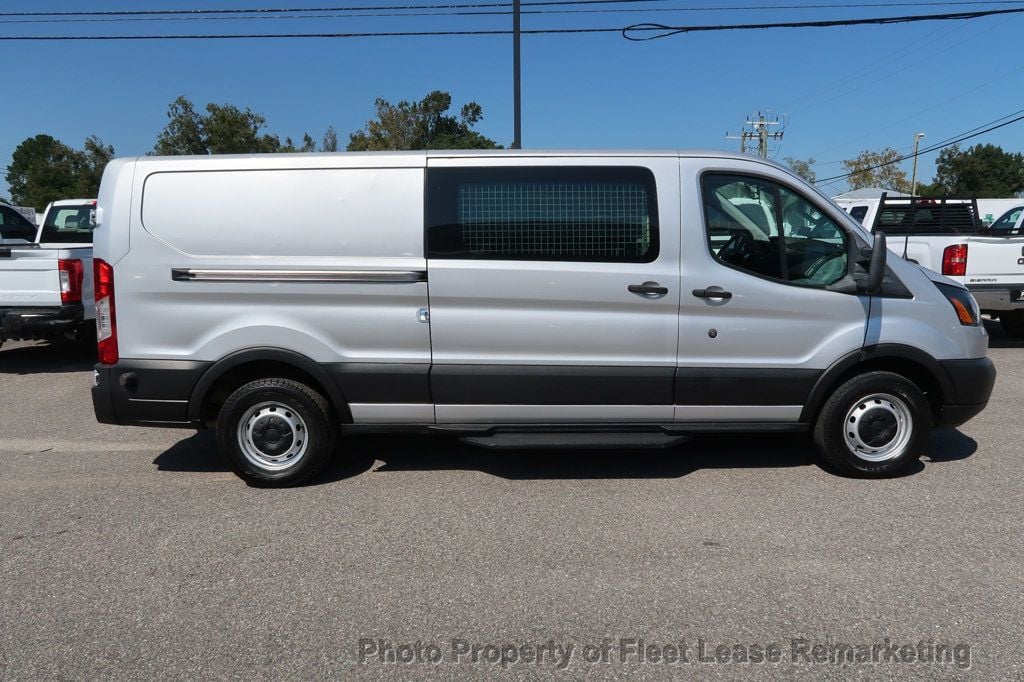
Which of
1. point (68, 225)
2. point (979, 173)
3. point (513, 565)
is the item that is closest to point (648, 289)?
point (513, 565)

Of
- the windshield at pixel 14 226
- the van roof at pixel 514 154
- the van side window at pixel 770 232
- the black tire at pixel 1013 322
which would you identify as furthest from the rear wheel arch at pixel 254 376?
the black tire at pixel 1013 322

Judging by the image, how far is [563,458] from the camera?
5246mm

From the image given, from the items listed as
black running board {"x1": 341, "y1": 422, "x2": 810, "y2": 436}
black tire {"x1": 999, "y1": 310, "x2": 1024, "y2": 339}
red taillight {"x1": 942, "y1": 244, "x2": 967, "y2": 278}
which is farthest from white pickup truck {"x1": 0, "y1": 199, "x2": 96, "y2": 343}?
black tire {"x1": 999, "y1": 310, "x2": 1024, "y2": 339}

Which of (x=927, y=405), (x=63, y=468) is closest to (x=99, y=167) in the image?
(x=63, y=468)

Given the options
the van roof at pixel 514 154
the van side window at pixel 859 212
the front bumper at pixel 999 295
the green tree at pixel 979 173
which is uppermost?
the green tree at pixel 979 173

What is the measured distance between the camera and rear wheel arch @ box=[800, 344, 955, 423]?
4555mm

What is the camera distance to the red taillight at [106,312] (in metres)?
4.41

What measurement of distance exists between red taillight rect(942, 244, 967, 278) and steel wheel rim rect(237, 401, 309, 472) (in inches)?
321

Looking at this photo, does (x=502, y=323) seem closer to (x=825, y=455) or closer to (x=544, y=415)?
(x=544, y=415)

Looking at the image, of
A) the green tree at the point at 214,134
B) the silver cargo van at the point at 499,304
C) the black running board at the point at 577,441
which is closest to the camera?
the silver cargo van at the point at 499,304

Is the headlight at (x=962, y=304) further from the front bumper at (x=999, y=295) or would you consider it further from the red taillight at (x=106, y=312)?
the red taillight at (x=106, y=312)

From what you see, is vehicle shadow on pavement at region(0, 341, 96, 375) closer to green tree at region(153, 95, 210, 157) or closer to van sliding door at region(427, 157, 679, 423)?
van sliding door at region(427, 157, 679, 423)

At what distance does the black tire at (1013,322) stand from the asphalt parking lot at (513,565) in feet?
20.6

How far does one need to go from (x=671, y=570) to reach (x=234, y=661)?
197cm
